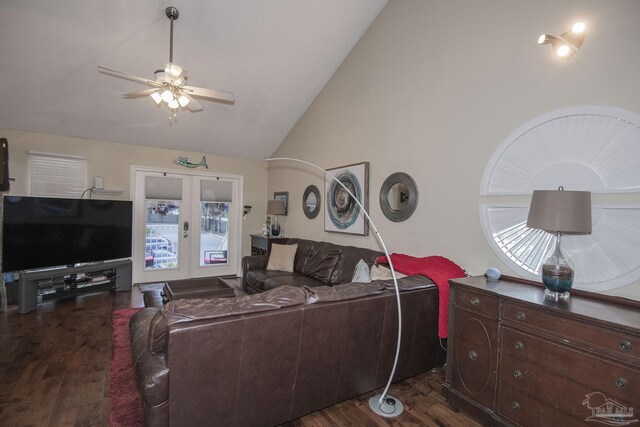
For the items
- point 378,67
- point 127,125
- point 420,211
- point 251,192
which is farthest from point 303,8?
point 251,192

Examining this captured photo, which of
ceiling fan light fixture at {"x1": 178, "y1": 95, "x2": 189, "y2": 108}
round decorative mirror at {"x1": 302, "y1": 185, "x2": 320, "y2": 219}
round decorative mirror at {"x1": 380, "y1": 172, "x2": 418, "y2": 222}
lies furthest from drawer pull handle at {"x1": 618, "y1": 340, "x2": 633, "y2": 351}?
round decorative mirror at {"x1": 302, "y1": 185, "x2": 320, "y2": 219}

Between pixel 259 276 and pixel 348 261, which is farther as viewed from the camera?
A: pixel 259 276

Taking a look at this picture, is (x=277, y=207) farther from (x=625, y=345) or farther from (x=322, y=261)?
(x=625, y=345)

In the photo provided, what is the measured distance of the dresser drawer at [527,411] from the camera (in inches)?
65.9

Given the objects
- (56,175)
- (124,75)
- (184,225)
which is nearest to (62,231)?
(56,175)

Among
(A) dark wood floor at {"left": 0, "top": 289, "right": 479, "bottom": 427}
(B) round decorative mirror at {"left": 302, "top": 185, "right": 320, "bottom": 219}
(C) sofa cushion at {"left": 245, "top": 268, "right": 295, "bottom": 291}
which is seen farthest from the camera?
(B) round decorative mirror at {"left": 302, "top": 185, "right": 320, "bottom": 219}

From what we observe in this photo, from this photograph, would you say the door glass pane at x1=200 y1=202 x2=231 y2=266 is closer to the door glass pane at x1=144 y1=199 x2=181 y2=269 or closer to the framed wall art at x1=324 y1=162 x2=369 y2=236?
the door glass pane at x1=144 y1=199 x2=181 y2=269

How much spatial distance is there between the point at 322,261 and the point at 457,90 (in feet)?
8.90

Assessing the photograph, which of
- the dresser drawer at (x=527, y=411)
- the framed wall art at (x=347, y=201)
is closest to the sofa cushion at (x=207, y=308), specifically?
the dresser drawer at (x=527, y=411)

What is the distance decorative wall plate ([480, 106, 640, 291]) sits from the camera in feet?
6.59

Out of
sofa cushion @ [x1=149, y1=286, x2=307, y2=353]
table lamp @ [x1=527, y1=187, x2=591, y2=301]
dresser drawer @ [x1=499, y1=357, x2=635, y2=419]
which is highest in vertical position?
table lamp @ [x1=527, y1=187, x2=591, y2=301]

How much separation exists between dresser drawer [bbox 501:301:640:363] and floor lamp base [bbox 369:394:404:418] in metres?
0.99

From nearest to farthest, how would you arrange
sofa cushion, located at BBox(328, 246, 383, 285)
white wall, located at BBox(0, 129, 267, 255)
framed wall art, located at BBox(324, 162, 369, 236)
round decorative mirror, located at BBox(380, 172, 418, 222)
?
round decorative mirror, located at BBox(380, 172, 418, 222)
sofa cushion, located at BBox(328, 246, 383, 285)
framed wall art, located at BBox(324, 162, 369, 236)
white wall, located at BBox(0, 129, 267, 255)

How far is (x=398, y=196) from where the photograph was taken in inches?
145
